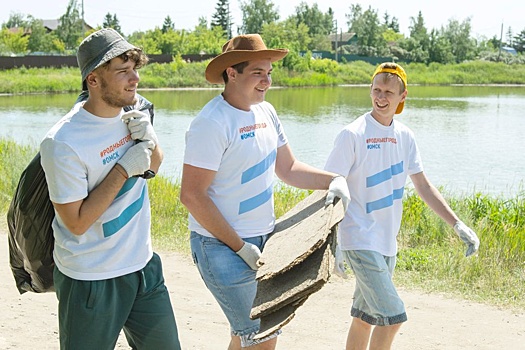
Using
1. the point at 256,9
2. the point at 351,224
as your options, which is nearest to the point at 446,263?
the point at 351,224

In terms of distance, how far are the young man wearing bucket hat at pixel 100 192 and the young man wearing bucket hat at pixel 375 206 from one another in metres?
1.14

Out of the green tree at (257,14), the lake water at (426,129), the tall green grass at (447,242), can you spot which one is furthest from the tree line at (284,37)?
the tall green grass at (447,242)

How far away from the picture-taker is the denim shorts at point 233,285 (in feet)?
10.8

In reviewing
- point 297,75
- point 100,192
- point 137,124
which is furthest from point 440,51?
point 100,192

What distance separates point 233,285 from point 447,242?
452 centimetres

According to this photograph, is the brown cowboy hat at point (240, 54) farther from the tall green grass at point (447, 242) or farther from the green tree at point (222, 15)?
the green tree at point (222, 15)

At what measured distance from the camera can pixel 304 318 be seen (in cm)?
527

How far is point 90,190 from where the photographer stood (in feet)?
9.40

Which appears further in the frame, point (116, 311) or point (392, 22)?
point (392, 22)

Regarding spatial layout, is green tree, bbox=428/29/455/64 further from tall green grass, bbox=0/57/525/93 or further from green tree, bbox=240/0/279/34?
green tree, bbox=240/0/279/34

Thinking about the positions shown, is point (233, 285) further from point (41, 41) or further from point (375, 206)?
point (41, 41)

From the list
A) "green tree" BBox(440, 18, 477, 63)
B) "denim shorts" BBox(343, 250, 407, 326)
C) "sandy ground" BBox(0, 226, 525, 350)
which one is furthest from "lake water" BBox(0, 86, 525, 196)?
"green tree" BBox(440, 18, 477, 63)

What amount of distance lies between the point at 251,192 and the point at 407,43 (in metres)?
86.4

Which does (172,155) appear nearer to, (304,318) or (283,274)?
(304,318)
